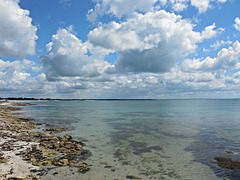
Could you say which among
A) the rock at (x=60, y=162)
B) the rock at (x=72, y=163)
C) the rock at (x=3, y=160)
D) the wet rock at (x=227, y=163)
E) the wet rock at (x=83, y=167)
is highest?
the rock at (x=3, y=160)

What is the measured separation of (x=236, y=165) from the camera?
47.2ft

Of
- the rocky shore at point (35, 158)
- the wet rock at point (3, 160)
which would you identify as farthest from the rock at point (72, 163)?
the wet rock at point (3, 160)

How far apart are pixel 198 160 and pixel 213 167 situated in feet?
5.86

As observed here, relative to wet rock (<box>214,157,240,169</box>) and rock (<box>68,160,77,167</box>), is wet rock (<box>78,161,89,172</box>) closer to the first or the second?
rock (<box>68,160,77,167</box>)

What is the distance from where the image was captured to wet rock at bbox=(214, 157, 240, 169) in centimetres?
1418

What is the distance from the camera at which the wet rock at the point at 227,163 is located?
1418cm

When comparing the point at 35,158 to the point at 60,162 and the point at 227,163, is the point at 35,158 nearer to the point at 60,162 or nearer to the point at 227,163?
the point at 60,162

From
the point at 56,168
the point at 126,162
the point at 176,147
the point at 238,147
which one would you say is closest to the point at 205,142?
the point at 238,147

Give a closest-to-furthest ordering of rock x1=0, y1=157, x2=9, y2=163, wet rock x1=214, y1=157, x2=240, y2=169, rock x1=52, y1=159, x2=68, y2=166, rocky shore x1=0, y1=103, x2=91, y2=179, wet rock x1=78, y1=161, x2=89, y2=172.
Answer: rocky shore x1=0, y1=103, x2=91, y2=179
wet rock x1=78, y1=161, x2=89, y2=172
rock x1=0, y1=157, x2=9, y2=163
rock x1=52, y1=159, x2=68, y2=166
wet rock x1=214, y1=157, x2=240, y2=169

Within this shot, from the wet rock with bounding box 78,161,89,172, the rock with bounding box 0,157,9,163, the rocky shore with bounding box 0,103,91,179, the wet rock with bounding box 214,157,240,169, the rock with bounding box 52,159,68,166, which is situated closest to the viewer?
the rocky shore with bounding box 0,103,91,179

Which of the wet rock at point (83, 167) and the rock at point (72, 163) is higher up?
the rock at point (72, 163)

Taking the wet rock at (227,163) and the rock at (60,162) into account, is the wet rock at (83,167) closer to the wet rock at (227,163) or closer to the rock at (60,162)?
the rock at (60,162)

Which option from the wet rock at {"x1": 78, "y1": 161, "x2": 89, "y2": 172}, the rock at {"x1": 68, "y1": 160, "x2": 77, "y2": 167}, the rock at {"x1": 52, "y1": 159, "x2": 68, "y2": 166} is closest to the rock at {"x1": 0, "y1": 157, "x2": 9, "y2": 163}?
the rock at {"x1": 52, "y1": 159, "x2": 68, "y2": 166}

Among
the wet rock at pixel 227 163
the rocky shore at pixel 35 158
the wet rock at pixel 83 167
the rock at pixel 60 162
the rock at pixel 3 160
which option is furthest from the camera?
the wet rock at pixel 227 163
